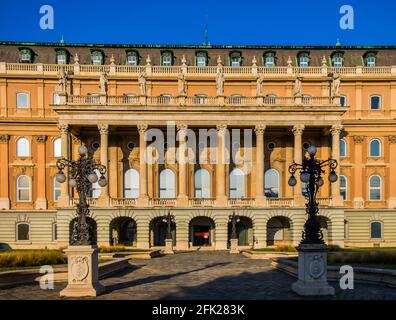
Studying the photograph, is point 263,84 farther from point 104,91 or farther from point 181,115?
point 104,91

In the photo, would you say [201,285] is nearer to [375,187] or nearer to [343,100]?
[375,187]

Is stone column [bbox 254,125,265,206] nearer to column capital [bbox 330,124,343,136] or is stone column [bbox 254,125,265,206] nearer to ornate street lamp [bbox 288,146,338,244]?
column capital [bbox 330,124,343,136]

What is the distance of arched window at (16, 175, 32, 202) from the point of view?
53.5 m

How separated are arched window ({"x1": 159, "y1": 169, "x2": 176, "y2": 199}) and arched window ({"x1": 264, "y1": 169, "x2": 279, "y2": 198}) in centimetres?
1045

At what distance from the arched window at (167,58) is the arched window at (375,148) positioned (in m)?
25.0

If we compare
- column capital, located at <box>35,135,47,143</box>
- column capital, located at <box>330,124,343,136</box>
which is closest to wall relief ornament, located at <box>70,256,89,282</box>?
column capital, located at <box>330,124,343,136</box>

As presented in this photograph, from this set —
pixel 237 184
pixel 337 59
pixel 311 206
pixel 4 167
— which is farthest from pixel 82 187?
pixel 337 59

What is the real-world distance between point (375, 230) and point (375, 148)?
9252 mm

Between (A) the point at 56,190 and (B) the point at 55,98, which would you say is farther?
(B) the point at 55,98

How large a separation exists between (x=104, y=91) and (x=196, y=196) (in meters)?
15.3

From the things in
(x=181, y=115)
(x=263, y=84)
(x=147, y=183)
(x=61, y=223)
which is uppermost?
(x=263, y=84)

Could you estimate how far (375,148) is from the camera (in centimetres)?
5478
